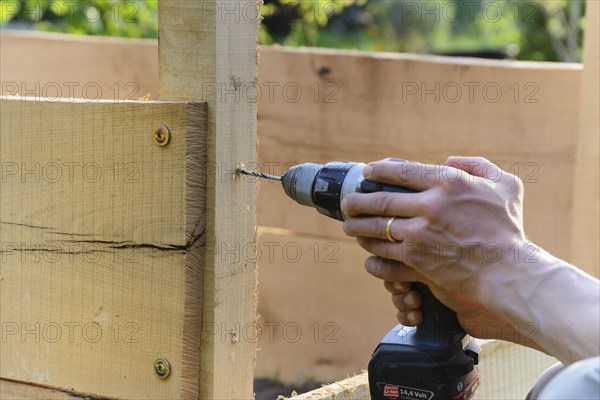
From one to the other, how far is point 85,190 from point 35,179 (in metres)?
0.11

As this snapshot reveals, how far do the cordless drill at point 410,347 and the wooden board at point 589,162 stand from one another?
0.97 metres

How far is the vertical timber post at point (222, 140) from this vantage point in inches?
47.4

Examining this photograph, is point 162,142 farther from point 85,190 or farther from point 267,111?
point 267,111

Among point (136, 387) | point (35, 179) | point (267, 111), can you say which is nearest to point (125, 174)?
point (35, 179)

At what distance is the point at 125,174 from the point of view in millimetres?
1246

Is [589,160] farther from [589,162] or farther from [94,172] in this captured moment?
[94,172]

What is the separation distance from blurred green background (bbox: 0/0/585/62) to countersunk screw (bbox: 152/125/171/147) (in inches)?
90.4

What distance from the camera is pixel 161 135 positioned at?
1198 millimetres

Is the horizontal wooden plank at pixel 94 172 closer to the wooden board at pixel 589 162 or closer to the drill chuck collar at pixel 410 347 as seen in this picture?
the drill chuck collar at pixel 410 347

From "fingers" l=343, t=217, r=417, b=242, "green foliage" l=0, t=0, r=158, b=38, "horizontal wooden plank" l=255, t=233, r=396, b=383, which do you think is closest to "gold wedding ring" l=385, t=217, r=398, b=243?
"fingers" l=343, t=217, r=417, b=242

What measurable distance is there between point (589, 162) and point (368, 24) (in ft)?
35.1

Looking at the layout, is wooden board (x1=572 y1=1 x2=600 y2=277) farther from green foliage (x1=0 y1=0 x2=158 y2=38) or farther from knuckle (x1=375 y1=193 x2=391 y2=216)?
green foliage (x1=0 y1=0 x2=158 y2=38)

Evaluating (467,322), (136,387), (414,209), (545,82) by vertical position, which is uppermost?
(545,82)

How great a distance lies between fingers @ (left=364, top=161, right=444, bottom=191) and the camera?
107 centimetres
